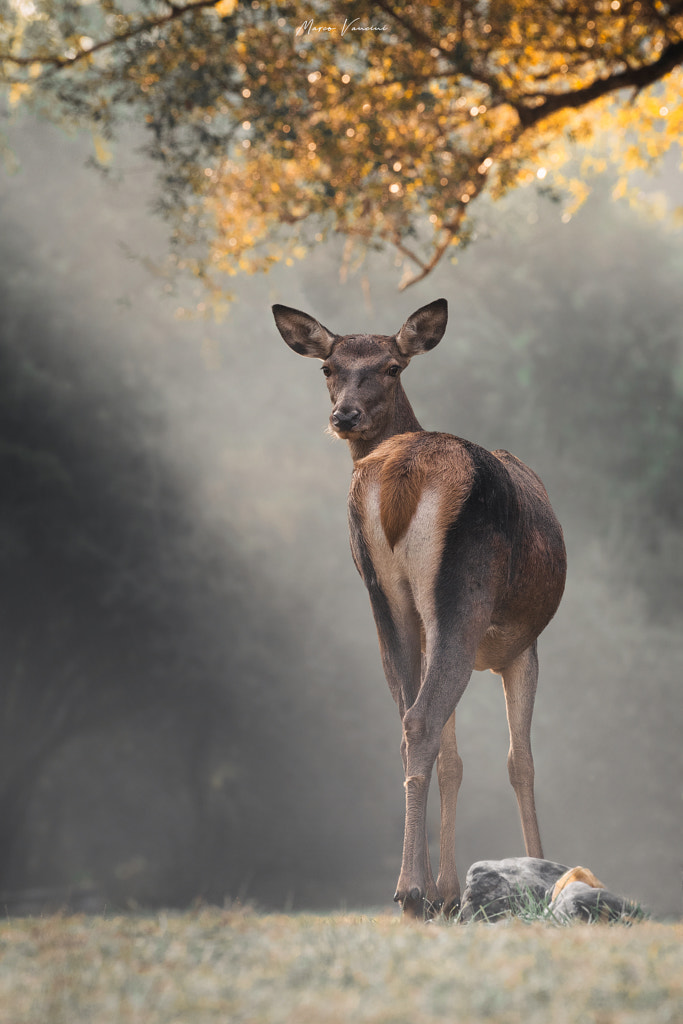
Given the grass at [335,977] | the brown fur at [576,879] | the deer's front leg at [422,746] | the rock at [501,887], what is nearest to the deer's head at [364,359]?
the deer's front leg at [422,746]

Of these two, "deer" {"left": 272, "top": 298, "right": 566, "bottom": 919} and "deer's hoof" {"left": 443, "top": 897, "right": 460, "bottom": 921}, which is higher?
"deer" {"left": 272, "top": 298, "right": 566, "bottom": 919}

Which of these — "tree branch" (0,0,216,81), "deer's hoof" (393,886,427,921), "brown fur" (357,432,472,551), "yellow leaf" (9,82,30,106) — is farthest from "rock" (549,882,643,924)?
"yellow leaf" (9,82,30,106)

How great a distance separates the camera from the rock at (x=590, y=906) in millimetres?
4000

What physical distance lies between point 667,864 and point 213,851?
755 cm

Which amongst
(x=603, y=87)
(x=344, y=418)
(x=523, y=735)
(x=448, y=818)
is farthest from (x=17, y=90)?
(x=448, y=818)

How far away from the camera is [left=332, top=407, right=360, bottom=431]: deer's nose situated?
207 inches

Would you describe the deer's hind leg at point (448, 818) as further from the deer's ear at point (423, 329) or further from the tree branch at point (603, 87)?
the tree branch at point (603, 87)

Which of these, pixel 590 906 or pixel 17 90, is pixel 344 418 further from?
pixel 17 90

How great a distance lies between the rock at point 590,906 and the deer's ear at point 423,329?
10.1ft

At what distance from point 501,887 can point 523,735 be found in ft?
3.87

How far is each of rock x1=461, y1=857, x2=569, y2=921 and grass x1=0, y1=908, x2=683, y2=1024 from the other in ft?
4.69

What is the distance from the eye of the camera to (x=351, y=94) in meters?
8.23

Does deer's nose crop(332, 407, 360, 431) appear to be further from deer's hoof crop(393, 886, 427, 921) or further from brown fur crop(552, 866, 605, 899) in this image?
brown fur crop(552, 866, 605, 899)

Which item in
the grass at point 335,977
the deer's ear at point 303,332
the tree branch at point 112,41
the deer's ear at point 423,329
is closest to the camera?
the grass at point 335,977
